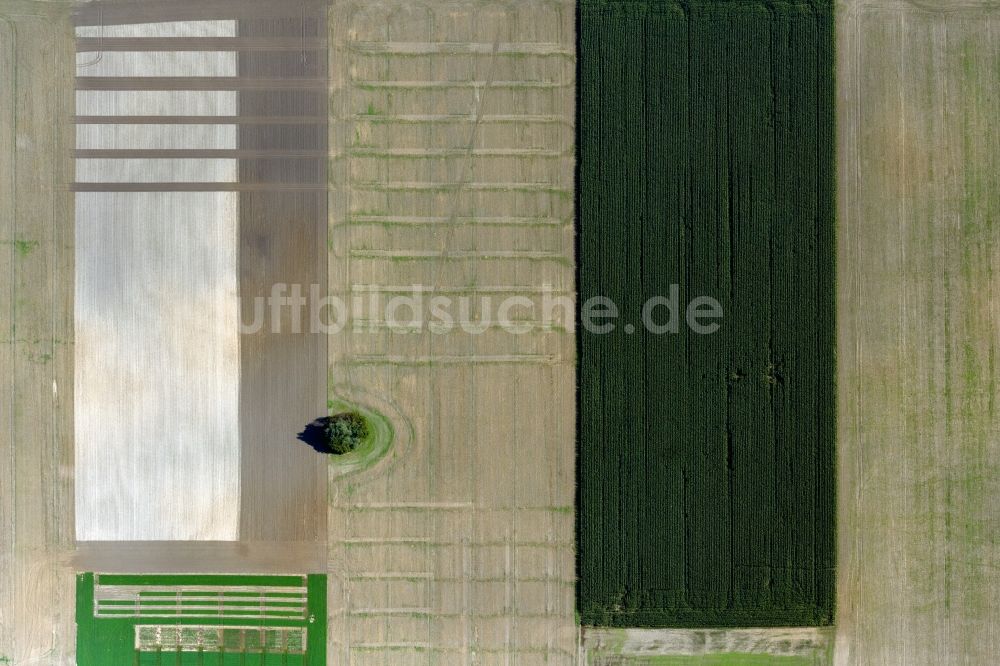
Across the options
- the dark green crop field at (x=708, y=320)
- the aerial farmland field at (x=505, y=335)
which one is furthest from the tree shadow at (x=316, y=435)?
the dark green crop field at (x=708, y=320)

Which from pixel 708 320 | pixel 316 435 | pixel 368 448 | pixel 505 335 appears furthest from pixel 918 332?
pixel 316 435

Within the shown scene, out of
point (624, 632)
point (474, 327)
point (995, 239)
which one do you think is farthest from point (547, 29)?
point (624, 632)

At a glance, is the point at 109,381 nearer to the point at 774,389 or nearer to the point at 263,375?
the point at 263,375

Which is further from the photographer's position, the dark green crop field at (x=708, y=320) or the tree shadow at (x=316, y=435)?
the tree shadow at (x=316, y=435)

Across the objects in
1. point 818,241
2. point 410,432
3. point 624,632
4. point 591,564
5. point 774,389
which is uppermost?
point 818,241

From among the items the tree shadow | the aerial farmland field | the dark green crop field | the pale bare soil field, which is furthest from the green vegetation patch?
the pale bare soil field

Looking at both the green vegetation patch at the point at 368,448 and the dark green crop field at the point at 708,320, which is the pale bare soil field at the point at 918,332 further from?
the green vegetation patch at the point at 368,448
